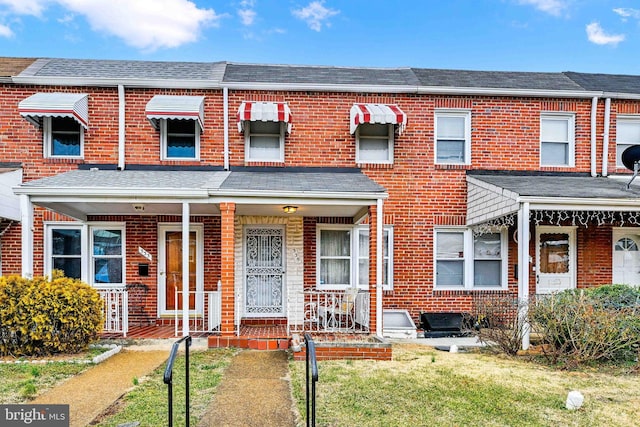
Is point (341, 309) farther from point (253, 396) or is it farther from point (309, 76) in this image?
point (309, 76)

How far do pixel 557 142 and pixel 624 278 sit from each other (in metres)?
3.70

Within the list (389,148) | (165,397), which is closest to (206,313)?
(165,397)

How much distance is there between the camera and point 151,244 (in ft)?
33.9

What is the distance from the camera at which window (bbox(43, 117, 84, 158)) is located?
33.8 ft

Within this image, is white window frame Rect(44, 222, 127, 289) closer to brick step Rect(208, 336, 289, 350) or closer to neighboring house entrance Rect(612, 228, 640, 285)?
brick step Rect(208, 336, 289, 350)

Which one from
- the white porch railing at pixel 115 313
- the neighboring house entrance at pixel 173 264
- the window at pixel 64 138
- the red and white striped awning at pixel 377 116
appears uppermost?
the red and white striped awning at pixel 377 116

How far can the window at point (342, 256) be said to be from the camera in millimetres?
10578

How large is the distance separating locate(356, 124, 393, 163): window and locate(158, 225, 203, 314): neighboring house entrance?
4.20 metres

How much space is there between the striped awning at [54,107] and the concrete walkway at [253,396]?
6273 mm

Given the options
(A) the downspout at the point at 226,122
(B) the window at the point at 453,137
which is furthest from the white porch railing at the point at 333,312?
(B) the window at the point at 453,137

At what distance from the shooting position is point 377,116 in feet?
33.0

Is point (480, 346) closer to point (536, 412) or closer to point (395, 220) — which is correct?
point (395, 220)

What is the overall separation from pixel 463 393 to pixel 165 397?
3662 mm

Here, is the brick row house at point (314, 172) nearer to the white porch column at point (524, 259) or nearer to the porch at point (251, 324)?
the porch at point (251, 324)
